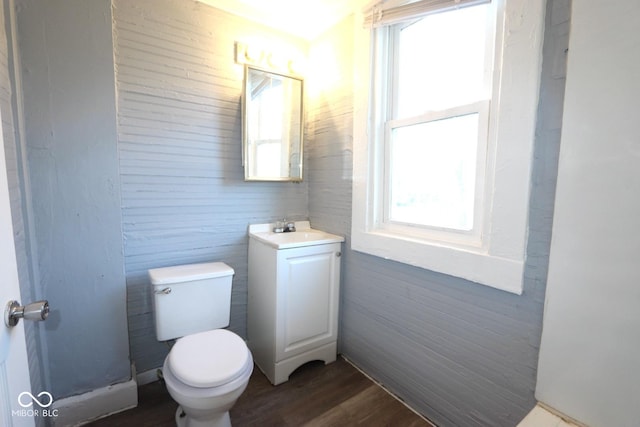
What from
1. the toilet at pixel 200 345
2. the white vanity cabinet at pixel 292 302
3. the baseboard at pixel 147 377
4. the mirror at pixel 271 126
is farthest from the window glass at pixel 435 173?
the baseboard at pixel 147 377

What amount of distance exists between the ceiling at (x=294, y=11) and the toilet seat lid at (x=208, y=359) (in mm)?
1832

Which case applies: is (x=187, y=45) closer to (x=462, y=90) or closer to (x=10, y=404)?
(x=462, y=90)

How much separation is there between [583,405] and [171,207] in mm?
1971

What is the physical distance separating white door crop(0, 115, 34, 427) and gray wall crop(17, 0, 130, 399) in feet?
2.57

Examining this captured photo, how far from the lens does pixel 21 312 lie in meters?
0.65

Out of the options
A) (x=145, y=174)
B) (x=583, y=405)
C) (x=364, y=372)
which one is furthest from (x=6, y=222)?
(x=364, y=372)

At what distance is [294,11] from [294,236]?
141 centimetres

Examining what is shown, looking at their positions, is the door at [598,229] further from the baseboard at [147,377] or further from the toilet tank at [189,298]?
the baseboard at [147,377]

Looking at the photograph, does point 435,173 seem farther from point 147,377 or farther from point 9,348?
point 147,377

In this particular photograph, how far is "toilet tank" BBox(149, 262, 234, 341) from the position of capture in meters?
1.50

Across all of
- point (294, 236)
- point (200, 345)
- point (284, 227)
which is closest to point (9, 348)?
point (200, 345)

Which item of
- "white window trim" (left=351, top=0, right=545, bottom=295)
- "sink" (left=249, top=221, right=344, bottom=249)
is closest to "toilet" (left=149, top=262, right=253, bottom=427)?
"sink" (left=249, top=221, right=344, bottom=249)

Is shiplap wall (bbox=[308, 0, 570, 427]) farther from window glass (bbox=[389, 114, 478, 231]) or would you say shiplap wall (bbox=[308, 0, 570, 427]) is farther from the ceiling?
window glass (bbox=[389, 114, 478, 231])

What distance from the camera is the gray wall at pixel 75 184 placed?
128 centimetres
